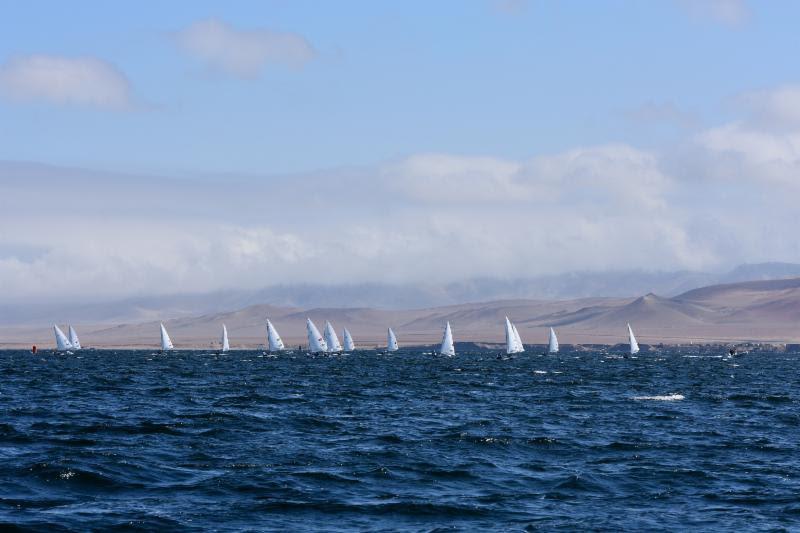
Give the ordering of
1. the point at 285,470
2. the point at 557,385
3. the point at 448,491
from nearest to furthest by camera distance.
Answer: the point at 448,491, the point at 285,470, the point at 557,385

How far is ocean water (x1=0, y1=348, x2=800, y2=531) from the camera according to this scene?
35.2m

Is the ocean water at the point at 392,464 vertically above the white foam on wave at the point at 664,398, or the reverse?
the ocean water at the point at 392,464

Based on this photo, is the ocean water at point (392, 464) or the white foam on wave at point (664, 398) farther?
the white foam on wave at point (664, 398)

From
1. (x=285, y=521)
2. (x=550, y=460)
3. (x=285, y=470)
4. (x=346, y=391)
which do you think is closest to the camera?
(x=285, y=521)

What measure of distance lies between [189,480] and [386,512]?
7.92 metres

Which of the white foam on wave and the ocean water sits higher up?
the ocean water

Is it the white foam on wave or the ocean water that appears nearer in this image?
the ocean water

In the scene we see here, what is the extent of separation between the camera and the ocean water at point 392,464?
115 feet

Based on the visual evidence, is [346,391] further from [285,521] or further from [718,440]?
[285,521]

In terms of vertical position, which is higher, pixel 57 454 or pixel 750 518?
pixel 57 454

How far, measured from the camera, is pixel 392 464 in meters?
45.5

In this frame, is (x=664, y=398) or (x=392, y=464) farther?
(x=664, y=398)

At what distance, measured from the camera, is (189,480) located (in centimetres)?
4034

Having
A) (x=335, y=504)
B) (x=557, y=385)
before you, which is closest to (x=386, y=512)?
(x=335, y=504)
